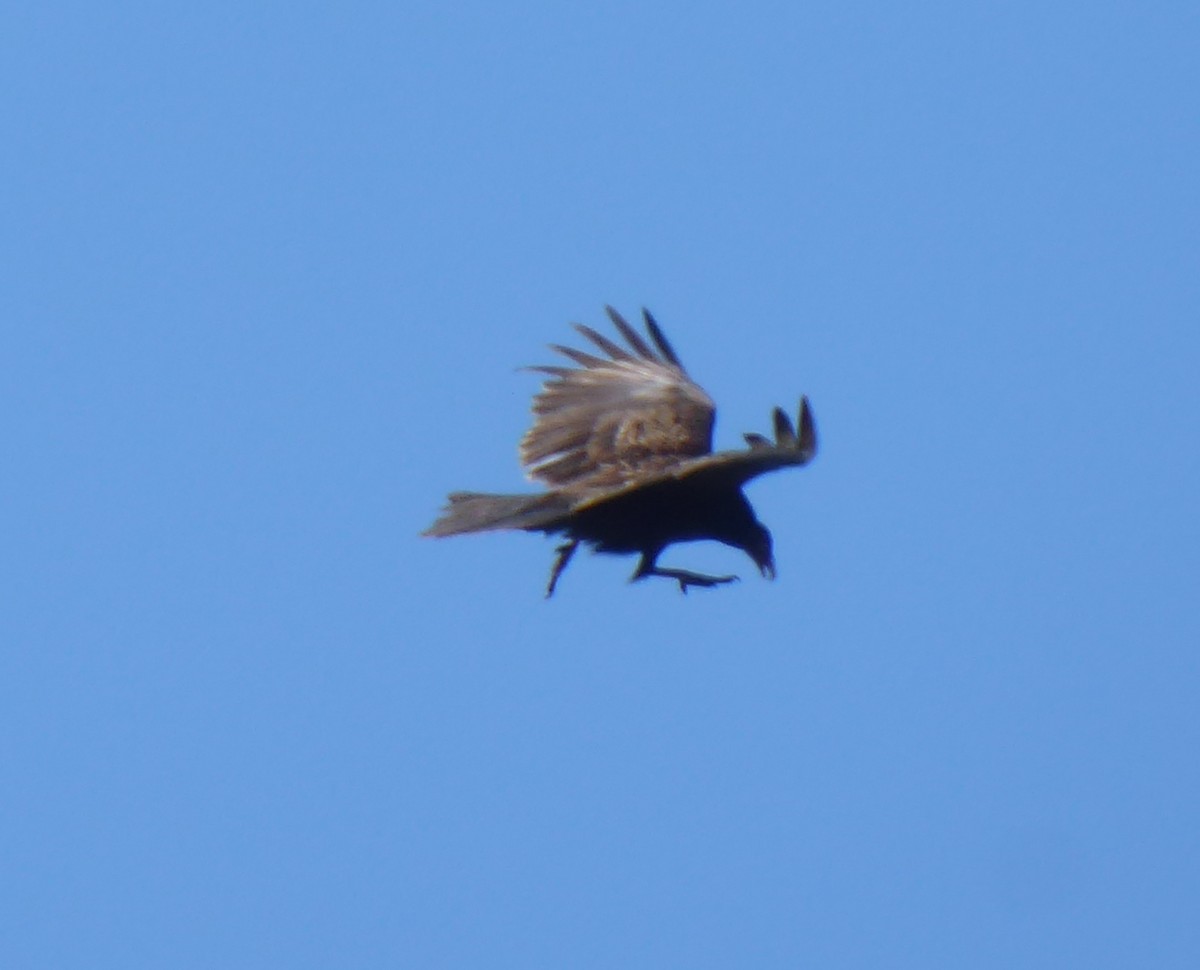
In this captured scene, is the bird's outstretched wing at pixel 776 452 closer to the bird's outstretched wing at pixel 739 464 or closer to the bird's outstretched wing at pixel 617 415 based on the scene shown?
the bird's outstretched wing at pixel 739 464

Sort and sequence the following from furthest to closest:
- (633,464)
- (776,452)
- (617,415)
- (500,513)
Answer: (617,415) → (633,464) → (500,513) → (776,452)

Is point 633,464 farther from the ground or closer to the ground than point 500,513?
farther from the ground

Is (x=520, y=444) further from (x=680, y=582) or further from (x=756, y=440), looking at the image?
(x=756, y=440)

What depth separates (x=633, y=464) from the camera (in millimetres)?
11930

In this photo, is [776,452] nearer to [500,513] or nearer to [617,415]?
[500,513]

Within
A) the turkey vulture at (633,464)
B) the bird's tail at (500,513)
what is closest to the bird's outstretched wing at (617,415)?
the turkey vulture at (633,464)

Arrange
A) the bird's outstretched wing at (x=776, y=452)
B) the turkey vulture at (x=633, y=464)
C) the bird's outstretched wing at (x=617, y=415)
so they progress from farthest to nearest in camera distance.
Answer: the bird's outstretched wing at (x=617, y=415)
the turkey vulture at (x=633, y=464)
the bird's outstretched wing at (x=776, y=452)

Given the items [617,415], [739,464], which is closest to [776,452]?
[739,464]

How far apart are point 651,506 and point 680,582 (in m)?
0.52

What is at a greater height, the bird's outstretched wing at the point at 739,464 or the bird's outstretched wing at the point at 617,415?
the bird's outstretched wing at the point at 617,415

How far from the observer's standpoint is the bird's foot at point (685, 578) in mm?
11586

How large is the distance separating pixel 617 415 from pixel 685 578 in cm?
132

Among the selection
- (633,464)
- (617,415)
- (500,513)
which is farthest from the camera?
(617,415)

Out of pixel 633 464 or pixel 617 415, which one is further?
pixel 617 415
